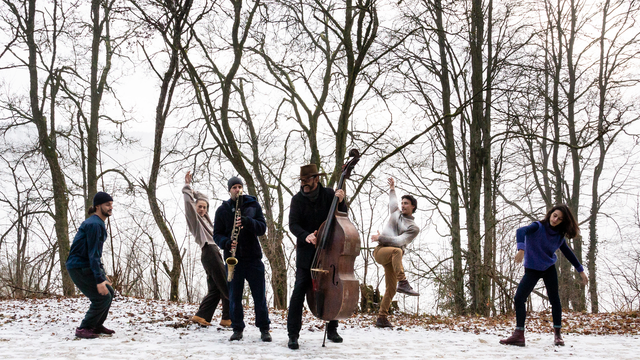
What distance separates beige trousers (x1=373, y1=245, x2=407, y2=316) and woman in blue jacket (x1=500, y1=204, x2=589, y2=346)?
1.66 metres

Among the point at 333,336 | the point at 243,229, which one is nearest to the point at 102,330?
the point at 243,229

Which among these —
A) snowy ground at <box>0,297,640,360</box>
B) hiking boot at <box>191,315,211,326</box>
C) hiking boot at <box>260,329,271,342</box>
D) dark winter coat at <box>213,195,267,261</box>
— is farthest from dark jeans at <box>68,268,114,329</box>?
hiking boot at <box>260,329,271,342</box>

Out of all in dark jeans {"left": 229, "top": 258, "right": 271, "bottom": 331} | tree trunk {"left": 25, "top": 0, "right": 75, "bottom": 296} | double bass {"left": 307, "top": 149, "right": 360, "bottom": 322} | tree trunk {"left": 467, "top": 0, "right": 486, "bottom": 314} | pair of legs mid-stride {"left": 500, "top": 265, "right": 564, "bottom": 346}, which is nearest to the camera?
double bass {"left": 307, "top": 149, "right": 360, "bottom": 322}

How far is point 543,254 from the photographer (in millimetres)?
6254

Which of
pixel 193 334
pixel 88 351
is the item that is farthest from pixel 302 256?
pixel 88 351

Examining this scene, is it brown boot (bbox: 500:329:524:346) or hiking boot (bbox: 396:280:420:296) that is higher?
hiking boot (bbox: 396:280:420:296)

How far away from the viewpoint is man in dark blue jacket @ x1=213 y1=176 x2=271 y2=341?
585 centimetres

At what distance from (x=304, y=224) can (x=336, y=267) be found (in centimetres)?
77

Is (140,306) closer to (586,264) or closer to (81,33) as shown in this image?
(81,33)

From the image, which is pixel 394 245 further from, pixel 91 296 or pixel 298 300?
pixel 91 296

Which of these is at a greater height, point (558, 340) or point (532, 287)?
point (532, 287)

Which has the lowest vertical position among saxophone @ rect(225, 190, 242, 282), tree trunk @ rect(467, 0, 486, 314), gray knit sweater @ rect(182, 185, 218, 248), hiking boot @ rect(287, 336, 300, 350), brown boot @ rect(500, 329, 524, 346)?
hiking boot @ rect(287, 336, 300, 350)

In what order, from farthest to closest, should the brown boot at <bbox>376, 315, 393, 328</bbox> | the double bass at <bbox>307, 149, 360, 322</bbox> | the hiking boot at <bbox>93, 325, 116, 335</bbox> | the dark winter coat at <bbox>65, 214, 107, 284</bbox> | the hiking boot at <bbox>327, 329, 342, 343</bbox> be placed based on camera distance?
the brown boot at <bbox>376, 315, 393, 328</bbox>, the hiking boot at <bbox>93, 325, 116, 335</bbox>, the hiking boot at <bbox>327, 329, 342, 343</bbox>, the dark winter coat at <bbox>65, 214, 107, 284</bbox>, the double bass at <bbox>307, 149, 360, 322</bbox>

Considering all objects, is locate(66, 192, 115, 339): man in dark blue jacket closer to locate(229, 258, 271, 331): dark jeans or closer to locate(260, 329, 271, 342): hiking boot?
locate(229, 258, 271, 331): dark jeans
